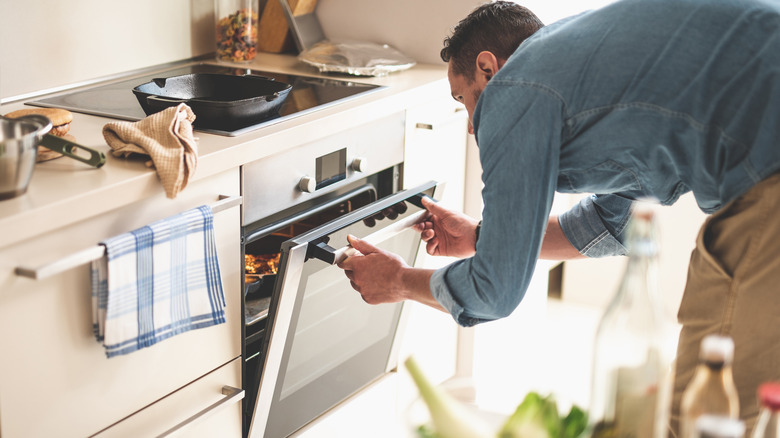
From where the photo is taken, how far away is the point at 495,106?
1.15 metres

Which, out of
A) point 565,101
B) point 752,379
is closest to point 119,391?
point 565,101

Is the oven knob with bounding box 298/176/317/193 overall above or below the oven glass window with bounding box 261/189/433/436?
above

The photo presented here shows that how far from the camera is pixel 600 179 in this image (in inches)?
49.5

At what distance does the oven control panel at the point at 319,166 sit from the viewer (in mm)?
1450

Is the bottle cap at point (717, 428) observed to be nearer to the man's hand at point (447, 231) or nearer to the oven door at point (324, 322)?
the oven door at point (324, 322)

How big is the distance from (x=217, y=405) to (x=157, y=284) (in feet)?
1.05

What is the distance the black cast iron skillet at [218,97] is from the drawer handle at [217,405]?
0.47 metres

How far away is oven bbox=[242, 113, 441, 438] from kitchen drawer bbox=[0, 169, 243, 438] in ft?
0.40

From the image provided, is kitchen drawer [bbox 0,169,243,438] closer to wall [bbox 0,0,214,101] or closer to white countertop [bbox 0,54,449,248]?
white countertop [bbox 0,54,449,248]

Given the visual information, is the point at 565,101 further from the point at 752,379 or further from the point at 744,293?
the point at 752,379

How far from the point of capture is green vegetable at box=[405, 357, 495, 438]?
24.6 inches

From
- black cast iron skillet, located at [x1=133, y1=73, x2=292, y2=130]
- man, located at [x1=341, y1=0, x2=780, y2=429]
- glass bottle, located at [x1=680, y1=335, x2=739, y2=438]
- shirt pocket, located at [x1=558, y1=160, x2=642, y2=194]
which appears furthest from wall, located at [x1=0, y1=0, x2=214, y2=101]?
glass bottle, located at [x1=680, y1=335, x2=739, y2=438]

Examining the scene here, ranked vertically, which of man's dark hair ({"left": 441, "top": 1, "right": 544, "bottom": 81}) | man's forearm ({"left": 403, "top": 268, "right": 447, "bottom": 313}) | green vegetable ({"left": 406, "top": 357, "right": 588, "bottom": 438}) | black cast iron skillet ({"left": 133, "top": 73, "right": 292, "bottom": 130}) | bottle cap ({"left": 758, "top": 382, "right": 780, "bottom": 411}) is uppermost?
man's dark hair ({"left": 441, "top": 1, "right": 544, "bottom": 81})

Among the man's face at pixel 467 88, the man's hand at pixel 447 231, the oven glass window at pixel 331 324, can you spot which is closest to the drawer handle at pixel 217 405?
the oven glass window at pixel 331 324
